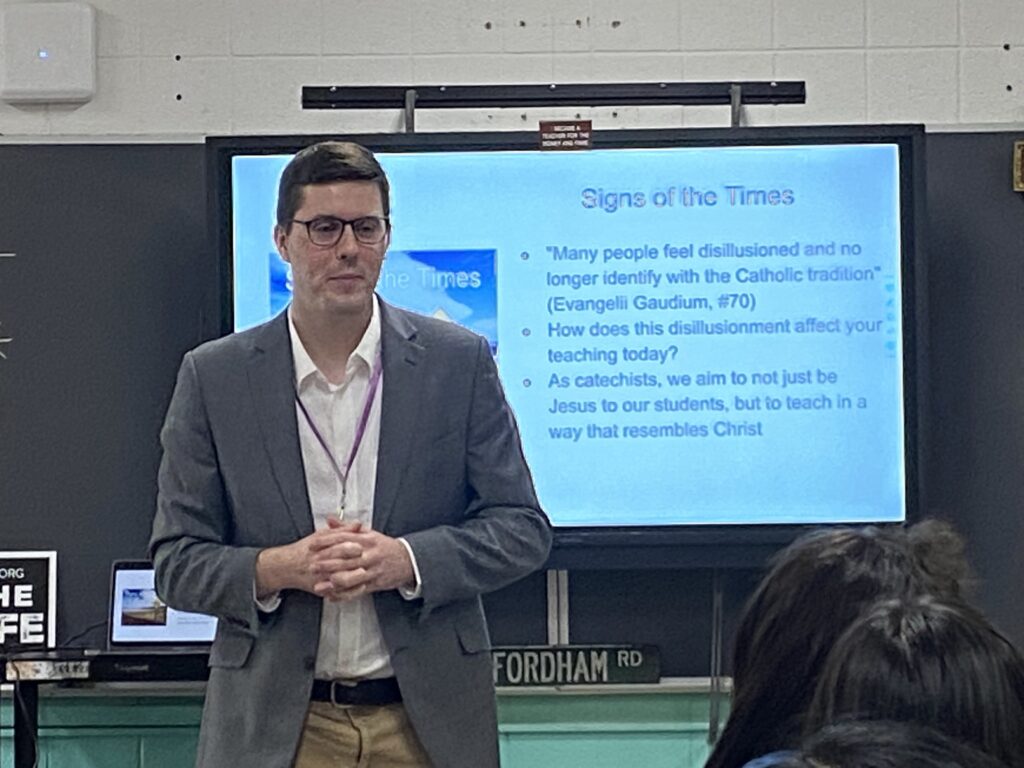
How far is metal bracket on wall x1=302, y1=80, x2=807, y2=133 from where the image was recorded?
140 inches

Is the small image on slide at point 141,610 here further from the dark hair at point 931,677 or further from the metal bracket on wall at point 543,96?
the dark hair at point 931,677

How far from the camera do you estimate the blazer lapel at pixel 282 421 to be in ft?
7.67

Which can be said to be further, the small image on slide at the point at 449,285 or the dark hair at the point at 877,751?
the small image on slide at the point at 449,285

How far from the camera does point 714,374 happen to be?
11.4ft

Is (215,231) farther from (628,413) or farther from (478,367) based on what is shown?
(478,367)

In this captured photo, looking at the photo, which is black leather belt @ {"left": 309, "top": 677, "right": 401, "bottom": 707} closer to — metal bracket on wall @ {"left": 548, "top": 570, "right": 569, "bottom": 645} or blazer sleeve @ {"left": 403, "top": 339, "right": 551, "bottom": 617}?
blazer sleeve @ {"left": 403, "top": 339, "right": 551, "bottom": 617}

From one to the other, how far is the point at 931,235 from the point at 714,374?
583mm

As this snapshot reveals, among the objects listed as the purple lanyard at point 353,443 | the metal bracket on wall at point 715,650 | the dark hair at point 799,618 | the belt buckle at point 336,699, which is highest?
the purple lanyard at point 353,443

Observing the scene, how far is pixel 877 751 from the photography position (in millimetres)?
982

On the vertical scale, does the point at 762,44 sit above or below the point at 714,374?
above

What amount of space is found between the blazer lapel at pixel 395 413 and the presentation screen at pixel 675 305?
1.06 m

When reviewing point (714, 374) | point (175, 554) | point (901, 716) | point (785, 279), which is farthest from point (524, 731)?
point (901, 716)

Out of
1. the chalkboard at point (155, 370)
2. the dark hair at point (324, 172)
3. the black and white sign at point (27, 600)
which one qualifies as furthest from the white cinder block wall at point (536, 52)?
the dark hair at point (324, 172)

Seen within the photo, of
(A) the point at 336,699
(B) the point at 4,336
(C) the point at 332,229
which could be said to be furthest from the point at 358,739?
(B) the point at 4,336
